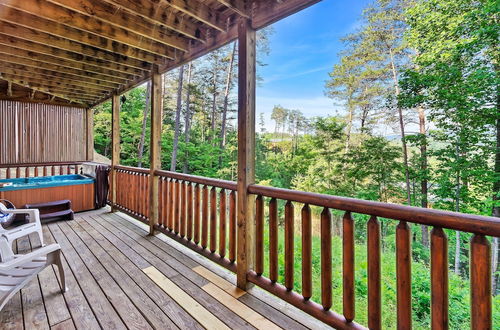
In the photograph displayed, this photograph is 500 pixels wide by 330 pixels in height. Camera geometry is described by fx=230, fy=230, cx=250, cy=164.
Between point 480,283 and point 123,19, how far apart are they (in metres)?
3.45

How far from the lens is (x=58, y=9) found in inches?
90.6

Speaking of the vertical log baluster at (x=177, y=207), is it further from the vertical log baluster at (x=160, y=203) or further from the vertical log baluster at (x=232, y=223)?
the vertical log baluster at (x=232, y=223)

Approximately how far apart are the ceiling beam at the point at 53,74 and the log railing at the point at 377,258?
4265mm

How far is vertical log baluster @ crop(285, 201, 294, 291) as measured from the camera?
1.85 m

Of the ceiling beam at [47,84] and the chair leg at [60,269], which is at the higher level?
the ceiling beam at [47,84]

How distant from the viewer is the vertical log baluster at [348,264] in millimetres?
1491

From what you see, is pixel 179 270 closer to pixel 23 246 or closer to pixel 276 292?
pixel 276 292

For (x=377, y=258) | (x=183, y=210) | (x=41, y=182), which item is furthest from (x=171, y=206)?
(x=41, y=182)

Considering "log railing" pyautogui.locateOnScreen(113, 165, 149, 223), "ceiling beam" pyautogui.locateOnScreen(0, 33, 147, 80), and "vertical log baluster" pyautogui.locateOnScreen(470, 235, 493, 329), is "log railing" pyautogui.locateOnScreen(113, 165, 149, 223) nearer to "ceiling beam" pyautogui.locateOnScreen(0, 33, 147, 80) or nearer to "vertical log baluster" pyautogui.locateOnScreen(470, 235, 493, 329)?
"ceiling beam" pyautogui.locateOnScreen(0, 33, 147, 80)

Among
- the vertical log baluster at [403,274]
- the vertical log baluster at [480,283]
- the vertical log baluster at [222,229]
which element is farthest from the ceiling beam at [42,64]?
the vertical log baluster at [480,283]

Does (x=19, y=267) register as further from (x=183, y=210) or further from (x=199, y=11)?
(x=199, y=11)

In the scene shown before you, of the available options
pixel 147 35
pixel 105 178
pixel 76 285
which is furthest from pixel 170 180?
pixel 105 178

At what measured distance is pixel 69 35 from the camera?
265cm

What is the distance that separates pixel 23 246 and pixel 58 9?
2.93 meters
